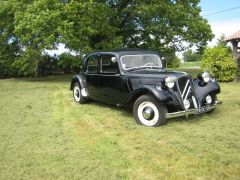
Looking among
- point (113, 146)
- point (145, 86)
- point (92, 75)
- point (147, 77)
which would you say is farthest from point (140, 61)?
point (113, 146)

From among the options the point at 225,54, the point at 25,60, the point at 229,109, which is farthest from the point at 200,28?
the point at 229,109

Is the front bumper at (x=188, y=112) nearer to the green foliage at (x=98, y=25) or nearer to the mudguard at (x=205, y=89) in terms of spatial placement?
the mudguard at (x=205, y=89)

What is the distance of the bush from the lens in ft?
57.5

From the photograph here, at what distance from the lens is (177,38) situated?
22500 millimetres

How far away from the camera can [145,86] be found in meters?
8.19

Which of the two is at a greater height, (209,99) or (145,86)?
(145,86)

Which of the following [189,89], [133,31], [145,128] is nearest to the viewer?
[145,128]

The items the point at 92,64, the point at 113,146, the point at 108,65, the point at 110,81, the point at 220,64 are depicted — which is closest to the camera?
the point at 113,146

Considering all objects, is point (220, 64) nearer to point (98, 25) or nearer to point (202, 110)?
point (98, 25)

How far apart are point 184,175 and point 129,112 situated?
190 inches

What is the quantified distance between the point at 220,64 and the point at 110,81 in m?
9.68

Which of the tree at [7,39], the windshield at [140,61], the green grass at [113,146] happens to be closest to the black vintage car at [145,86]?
the windshield at [140,61]

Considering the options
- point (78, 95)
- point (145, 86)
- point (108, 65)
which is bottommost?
point (78, 95)

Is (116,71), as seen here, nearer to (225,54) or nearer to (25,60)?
(225,54)
